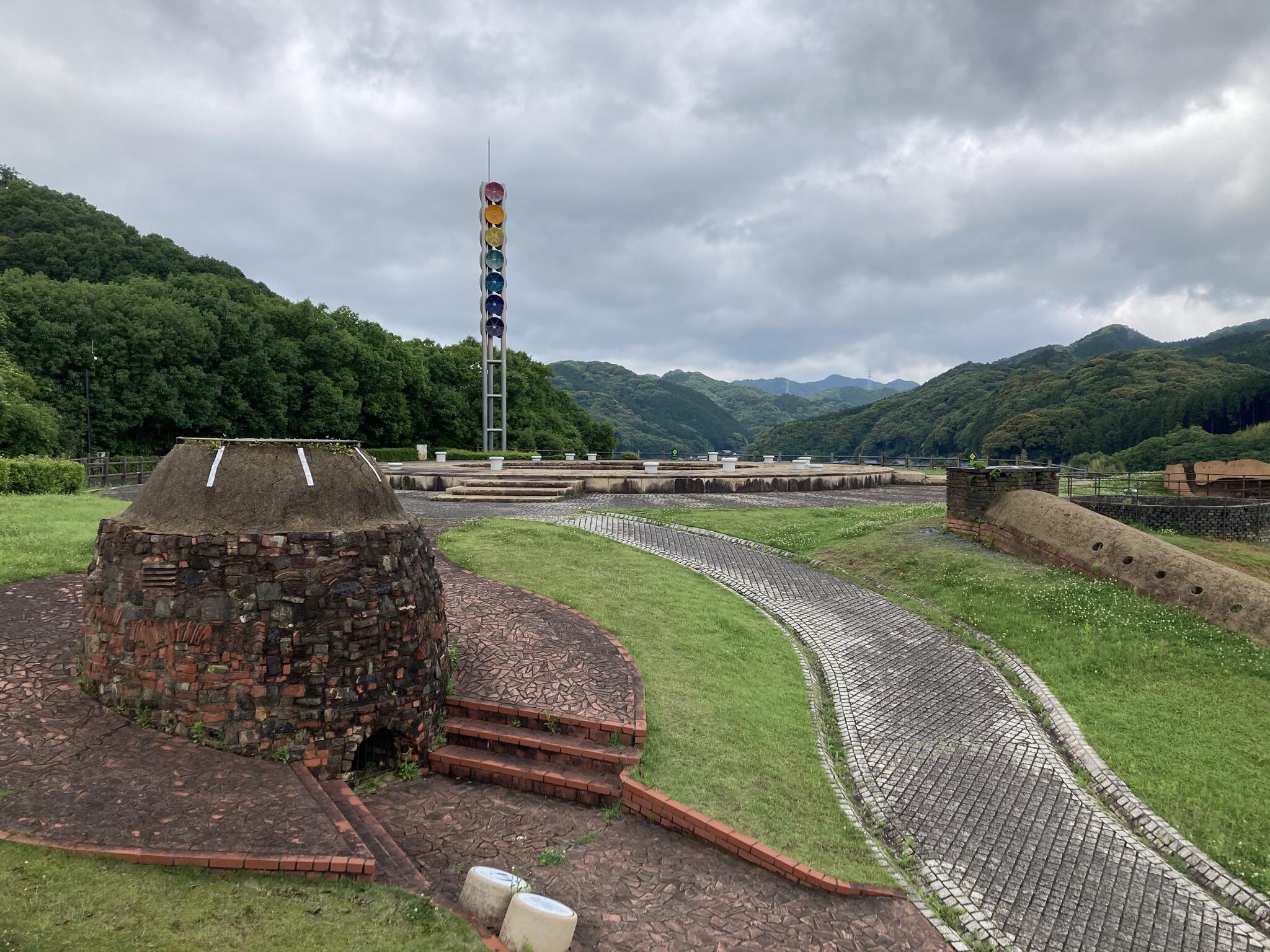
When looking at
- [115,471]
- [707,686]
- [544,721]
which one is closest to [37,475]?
[115,471]

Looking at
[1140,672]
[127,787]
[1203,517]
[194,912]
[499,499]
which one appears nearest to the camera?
[194,912]

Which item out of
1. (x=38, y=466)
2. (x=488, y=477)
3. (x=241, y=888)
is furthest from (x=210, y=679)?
(x=488, y=477)

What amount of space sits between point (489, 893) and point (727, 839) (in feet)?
6.65

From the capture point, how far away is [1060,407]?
71875mm

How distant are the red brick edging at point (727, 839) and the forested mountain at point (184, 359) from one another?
2673 cm

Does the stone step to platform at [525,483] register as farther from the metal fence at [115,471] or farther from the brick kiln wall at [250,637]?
the brick kiln wall at [250,637]

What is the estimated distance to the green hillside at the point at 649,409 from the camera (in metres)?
118

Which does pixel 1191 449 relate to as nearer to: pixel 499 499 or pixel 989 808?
pixel 499 499

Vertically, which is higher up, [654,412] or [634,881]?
[654,412]

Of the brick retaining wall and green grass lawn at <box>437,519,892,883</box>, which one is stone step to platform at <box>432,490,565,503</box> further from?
the brick retaining wall

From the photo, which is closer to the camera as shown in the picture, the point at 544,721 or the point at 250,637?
the point at 250,637

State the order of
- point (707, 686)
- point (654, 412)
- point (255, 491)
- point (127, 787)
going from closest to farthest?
1. point (127, 787)
2. point (255, 491)
3. point (707, 686)
4. point (654, 412)

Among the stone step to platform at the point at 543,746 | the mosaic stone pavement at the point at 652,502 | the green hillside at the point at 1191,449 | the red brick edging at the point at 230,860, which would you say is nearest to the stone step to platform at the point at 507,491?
the mosaic stone pavement at the point at 652,502

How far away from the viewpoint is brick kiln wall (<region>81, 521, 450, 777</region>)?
18.8 feet
